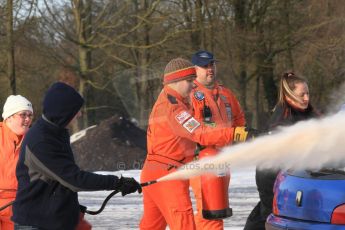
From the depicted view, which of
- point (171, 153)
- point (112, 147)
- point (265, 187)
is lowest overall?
point (112, 147)

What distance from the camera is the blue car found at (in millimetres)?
3979

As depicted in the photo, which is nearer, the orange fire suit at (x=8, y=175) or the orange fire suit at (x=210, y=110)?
the orange fire suit at (x=8, y=175)

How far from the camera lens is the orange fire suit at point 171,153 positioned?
5051 millimetres

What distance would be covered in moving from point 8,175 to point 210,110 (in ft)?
5.96

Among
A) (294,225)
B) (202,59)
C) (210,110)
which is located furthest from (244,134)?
(202,59)

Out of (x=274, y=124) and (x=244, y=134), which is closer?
(x=244, y=134)

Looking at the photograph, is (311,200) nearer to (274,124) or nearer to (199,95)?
(274,124)

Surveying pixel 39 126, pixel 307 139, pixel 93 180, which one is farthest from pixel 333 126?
pixel 39 126

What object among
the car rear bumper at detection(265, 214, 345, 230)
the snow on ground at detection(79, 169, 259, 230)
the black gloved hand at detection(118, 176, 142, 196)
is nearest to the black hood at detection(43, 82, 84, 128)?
the black gloved hand at detection(118, 176, 142, 196)

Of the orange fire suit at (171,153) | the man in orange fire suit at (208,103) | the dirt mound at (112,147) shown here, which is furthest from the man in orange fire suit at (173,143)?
the dirt mound at (112,147)

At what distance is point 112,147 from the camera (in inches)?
615

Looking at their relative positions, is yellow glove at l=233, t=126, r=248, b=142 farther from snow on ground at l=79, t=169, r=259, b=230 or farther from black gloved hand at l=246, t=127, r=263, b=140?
snow on ground at l=79, t=169, r=259, b=230

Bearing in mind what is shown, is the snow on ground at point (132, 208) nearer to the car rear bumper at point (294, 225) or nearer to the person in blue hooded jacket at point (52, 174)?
the car rear bumper at point (294, 225)

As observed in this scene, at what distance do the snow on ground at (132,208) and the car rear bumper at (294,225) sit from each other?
2690 mm
